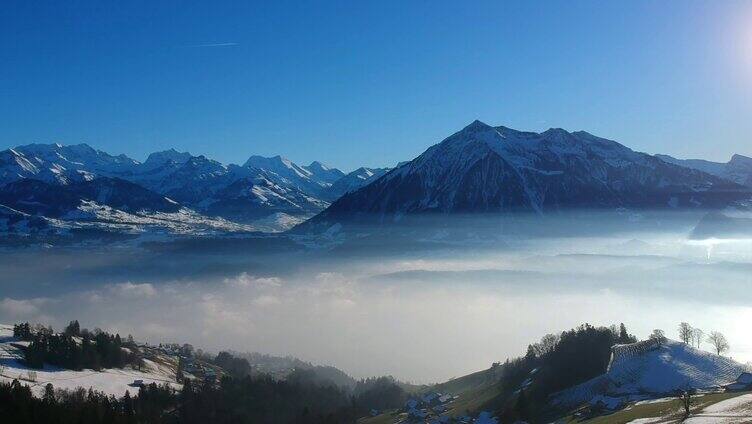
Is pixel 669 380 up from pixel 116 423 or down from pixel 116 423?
up

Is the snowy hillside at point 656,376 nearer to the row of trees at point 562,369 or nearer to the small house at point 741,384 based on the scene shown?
the small house at point 741,384

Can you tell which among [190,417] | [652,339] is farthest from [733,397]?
[190,417]

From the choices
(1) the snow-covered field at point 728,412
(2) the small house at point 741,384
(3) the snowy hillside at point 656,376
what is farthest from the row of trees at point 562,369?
(1) the snow-covered field at point 728,412

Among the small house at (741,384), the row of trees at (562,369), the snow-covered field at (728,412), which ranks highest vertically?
the snow-covered field at (728,412)

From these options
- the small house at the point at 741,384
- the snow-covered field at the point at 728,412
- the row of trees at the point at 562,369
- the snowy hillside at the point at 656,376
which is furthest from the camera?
the row of trees at the point at 562,369

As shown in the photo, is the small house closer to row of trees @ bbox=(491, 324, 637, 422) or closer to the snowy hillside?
the snowy hillside

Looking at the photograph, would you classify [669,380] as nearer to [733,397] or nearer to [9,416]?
[733,397]

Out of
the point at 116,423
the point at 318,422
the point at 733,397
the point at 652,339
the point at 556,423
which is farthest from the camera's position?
the point at 318,422

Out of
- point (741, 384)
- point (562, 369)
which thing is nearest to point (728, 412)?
point (741, 384)
